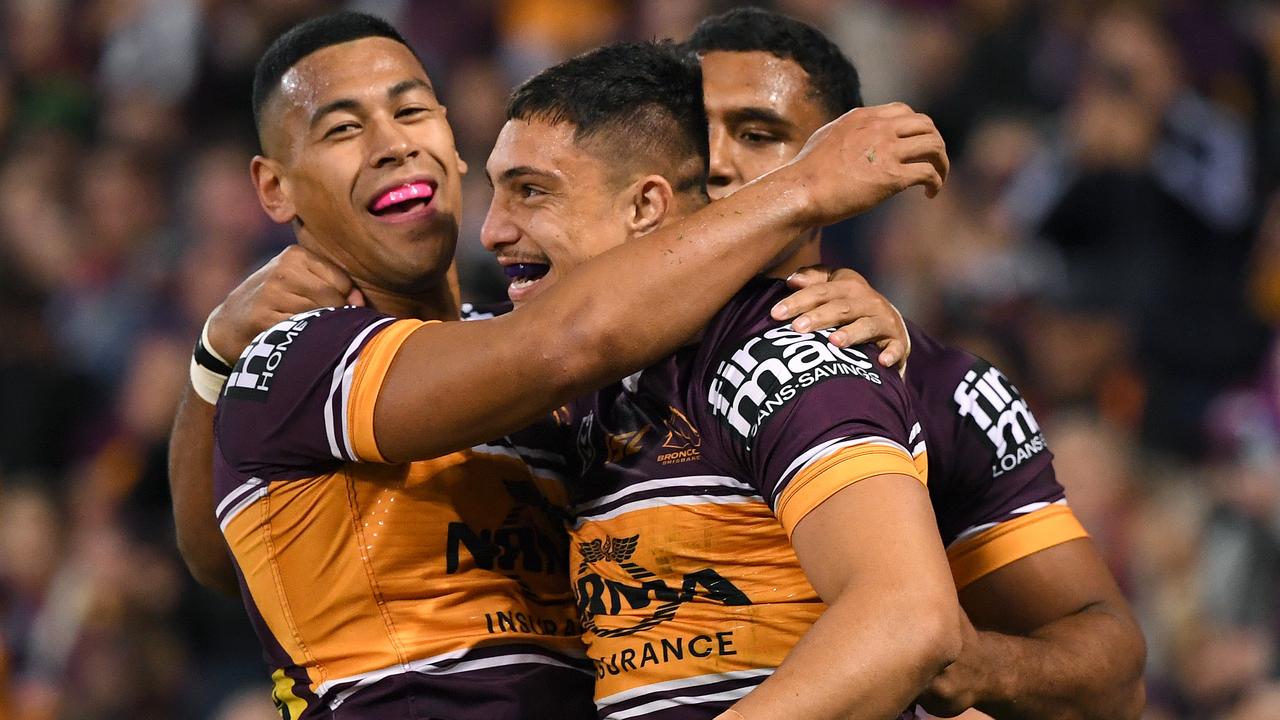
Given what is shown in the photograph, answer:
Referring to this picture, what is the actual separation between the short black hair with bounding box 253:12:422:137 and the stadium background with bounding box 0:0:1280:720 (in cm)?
365

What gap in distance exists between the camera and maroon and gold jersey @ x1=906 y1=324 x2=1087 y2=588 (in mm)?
3717

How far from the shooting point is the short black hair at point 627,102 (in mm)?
3359

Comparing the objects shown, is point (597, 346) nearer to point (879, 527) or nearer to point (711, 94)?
point (879, 527)

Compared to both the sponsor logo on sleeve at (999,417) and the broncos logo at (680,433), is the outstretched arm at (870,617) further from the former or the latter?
the sponsor logo on sleeve at (999,417)

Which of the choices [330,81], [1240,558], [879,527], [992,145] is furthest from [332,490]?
[992,145]

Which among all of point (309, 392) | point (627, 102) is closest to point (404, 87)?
point (627, 102)

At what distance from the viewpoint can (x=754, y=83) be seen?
4.17 m

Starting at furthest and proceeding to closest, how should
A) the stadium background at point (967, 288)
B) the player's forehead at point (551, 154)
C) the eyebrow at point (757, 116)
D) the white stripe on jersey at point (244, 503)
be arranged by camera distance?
the stadium background at point (967, 288) < the eyebrow at point (757, 116) < the white stripe on jersey at point (244, 503) < the player's forehead at point (551, 154)

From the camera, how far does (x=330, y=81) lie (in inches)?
149

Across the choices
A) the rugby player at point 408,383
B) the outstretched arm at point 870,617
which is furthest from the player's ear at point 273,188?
the outstretched arm at point 870,617

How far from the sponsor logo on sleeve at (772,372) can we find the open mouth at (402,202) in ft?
3.41

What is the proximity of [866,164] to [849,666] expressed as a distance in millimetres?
908

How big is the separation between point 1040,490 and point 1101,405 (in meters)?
3.43

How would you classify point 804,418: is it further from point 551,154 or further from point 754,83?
point 754,83
